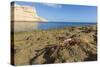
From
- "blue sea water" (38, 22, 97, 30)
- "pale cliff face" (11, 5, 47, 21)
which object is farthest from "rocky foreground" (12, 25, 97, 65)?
"pale cliff face" (11, 5, 47, 21)

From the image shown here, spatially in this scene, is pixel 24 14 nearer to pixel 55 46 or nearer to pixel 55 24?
pixel 55 24

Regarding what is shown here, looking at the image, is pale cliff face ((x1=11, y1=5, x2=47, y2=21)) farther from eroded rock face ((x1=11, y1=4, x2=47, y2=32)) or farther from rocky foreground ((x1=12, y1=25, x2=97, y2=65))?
rocky foreground ((x1=12, y1=25, x2=97, y2=65))

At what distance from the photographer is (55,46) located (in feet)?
8.89

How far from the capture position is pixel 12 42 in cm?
251

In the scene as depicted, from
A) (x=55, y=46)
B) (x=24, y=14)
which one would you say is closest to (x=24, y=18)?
(x=24, y=14)

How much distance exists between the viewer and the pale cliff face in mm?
2510

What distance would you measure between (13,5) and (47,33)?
0.56m

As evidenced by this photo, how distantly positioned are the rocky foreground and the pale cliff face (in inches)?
6.8

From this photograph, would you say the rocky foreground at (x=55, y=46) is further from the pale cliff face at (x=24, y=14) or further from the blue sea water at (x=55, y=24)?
the pale cliff face at (x=24, y=14)

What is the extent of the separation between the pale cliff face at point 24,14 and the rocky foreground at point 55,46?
173 mm

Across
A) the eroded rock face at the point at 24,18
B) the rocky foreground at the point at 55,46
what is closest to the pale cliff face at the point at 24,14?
the eroded rock face at the point at 24,18

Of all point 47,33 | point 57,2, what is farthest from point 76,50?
point 57,2

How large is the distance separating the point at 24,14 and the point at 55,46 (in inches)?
23.1
